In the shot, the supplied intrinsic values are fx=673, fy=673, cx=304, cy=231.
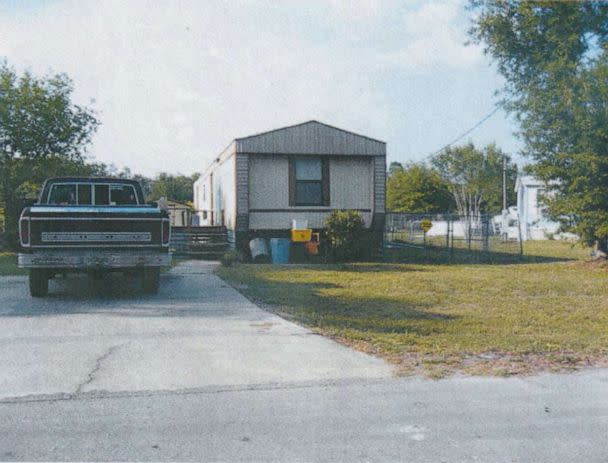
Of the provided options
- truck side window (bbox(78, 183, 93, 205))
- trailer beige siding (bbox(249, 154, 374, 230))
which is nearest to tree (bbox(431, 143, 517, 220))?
trailer beige siding (bbox(249, 154, 374, 230))

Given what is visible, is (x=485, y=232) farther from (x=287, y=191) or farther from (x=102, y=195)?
(x=102, y=195)

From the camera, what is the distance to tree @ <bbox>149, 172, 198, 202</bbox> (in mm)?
65400

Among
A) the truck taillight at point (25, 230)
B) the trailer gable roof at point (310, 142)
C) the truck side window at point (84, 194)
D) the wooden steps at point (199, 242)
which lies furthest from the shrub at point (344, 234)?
the truck taillight at point (25, 230)

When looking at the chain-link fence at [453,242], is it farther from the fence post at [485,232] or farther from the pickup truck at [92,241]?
the pickup truck at [92,241]

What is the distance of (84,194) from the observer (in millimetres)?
12125

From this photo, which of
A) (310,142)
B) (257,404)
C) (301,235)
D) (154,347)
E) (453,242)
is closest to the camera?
(257,404)

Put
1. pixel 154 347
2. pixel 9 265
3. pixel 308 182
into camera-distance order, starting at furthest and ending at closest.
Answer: pixel 308 182
pixel 9 265
pixel 154 347

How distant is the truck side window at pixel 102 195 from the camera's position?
12.2 metres

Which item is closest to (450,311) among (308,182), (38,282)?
(38,282)

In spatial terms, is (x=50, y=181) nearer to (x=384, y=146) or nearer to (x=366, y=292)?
(x=366, y=292)

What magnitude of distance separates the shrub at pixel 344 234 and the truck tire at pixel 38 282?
9.75 meters

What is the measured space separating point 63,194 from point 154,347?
633 cm

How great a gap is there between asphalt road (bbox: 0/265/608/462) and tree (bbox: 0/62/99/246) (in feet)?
55.0

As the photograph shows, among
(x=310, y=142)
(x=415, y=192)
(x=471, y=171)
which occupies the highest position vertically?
(x=471, y=171)
